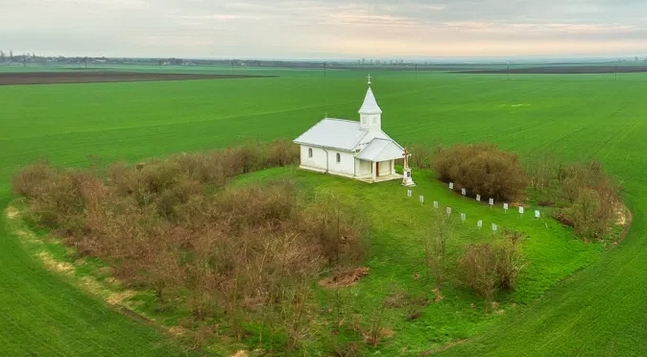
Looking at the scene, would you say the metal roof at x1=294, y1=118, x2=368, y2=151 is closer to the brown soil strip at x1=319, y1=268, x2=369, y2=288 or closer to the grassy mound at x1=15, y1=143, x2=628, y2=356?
the grassy mound at x1=15, y1=143, x2=628, y2=356

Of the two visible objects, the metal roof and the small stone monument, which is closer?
the small stone monument

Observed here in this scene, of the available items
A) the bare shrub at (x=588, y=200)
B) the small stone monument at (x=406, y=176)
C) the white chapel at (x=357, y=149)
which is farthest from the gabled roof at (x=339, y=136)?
the bare shrub at (x=588, y=200)

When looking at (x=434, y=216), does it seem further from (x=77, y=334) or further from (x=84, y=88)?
(x=84, y=88)

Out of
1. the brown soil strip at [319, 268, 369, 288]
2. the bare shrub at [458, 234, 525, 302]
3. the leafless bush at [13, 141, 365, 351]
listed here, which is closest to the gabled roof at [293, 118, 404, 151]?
the leafless bush at [13, 141, 365, 351]

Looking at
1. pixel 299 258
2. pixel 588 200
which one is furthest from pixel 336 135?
pixel 299 258

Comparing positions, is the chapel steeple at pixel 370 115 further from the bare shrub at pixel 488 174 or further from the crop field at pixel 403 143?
the bare shrub at pixel 488 174

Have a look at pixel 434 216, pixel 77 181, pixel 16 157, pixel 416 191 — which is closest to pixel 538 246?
pixel 434 216
